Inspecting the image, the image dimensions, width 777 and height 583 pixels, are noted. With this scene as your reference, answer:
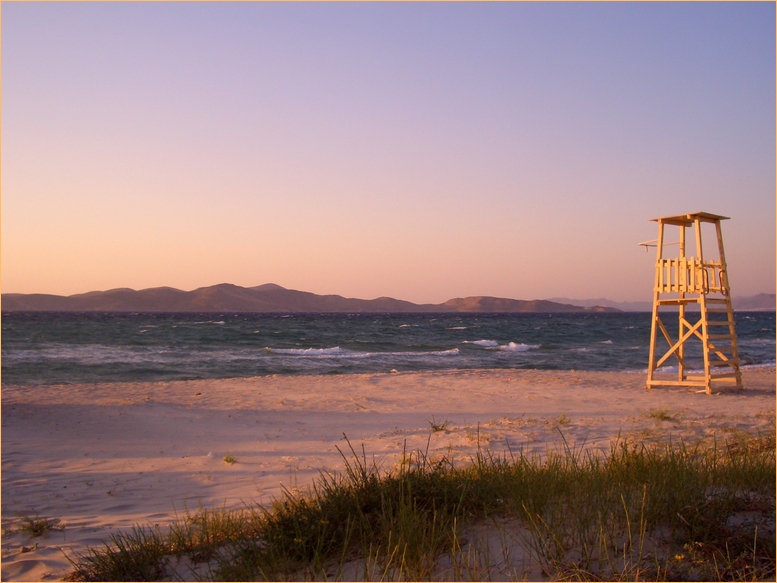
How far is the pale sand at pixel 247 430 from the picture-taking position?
617 cm

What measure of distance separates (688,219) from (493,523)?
11977 millimetres

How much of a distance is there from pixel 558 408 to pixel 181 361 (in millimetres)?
17869

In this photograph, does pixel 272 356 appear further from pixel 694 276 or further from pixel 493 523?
pixel 493 523

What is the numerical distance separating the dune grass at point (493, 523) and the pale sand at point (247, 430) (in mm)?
1105

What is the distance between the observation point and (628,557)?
10.9 ft

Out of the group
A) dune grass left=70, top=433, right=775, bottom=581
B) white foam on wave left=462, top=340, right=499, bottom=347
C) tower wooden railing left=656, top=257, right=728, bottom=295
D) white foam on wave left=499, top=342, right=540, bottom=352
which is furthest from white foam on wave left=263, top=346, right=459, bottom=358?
dune grass left=70, top=433, right=775, bottom=581

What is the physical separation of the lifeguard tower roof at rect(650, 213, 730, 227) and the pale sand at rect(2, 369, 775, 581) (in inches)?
158

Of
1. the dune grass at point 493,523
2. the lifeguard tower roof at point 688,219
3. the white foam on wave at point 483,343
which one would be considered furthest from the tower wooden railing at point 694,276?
the white foam on wave at point 483,343

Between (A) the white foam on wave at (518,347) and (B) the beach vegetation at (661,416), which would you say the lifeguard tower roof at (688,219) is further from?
(A) the white foam on wave at (518,347)

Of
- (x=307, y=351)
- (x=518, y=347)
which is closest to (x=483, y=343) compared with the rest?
(x=518, y=347)

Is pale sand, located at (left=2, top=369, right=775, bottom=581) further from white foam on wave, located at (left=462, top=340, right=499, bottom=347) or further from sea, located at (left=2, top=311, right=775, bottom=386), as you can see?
white foam on wave, located at (left=462, top=340, right=499, bottom=347)

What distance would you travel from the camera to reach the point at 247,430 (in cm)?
1080

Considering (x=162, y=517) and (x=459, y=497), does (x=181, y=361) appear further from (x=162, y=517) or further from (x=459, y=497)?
(x=459, y=497)

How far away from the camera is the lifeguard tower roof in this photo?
43.1 ft
